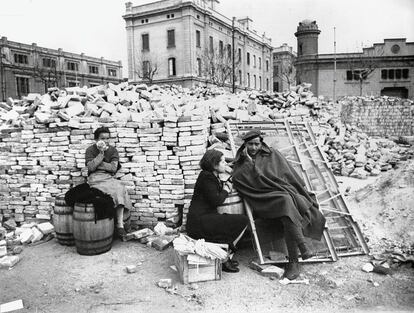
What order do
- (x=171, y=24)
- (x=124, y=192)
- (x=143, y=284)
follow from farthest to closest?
(x=171, y=24)
(x=124, y=192)
(x=143, y=284)

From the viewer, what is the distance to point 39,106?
23.3 ft

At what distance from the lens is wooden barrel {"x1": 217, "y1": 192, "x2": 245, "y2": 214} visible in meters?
4.63

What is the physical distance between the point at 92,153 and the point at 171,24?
32.3m

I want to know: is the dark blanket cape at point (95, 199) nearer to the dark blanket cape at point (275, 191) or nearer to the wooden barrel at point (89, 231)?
the wooden barrel at point (89, 231)

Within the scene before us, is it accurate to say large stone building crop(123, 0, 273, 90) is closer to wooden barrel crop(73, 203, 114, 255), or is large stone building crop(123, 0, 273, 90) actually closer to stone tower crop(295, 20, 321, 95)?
stone tower crop(295, 20, 321, 95)

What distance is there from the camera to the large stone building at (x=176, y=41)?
113 ft

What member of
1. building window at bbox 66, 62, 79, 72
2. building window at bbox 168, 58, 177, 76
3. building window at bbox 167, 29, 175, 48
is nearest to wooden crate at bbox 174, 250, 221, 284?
building window at bbox 168, 58, 177, 76

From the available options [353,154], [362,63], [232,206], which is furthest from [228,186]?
[362,63]

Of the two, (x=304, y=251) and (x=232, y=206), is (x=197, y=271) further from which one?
(x=304, y=251)

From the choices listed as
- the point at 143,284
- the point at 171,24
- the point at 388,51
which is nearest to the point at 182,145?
the point at 143,284

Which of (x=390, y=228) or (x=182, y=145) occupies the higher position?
(x=182, y=145)

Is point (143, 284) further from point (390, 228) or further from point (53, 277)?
point (390, 228)

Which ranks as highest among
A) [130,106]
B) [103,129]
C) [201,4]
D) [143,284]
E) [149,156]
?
[201,4]

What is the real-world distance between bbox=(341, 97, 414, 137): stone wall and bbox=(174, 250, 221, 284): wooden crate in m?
22.3
